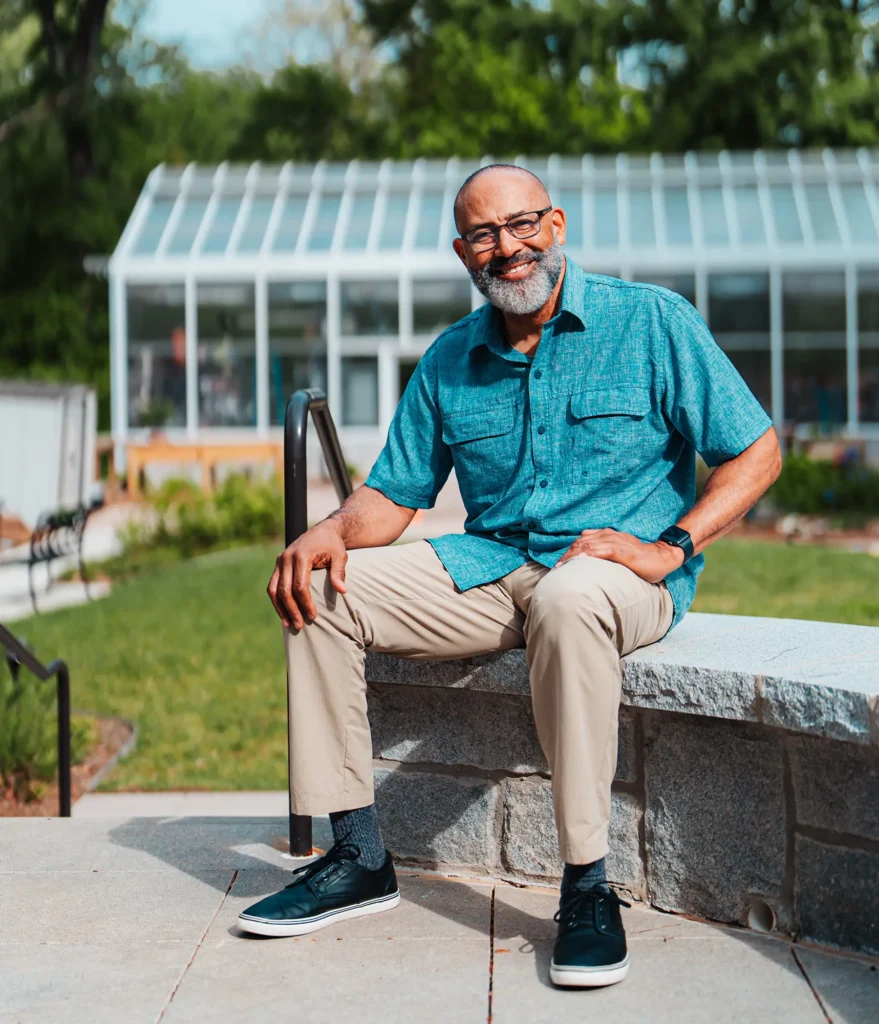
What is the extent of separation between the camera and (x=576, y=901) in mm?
2723

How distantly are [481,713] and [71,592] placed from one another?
8306 millimetres

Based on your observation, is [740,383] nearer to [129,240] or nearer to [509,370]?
[509,370]

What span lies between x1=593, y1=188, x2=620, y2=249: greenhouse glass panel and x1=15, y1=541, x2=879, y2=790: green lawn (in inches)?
351

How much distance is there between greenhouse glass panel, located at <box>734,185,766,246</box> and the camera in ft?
63.1

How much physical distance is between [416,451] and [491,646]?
57cm

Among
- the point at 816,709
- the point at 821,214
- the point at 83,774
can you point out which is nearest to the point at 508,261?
the point at 816,709

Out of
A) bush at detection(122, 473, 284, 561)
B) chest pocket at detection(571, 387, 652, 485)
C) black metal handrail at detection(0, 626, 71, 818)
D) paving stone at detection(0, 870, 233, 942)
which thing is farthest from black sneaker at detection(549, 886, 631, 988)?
bush at detection(122, 473, 284, 561)

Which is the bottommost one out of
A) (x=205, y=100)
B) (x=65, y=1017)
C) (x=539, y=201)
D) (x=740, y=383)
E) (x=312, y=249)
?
(x=65, y=1017)

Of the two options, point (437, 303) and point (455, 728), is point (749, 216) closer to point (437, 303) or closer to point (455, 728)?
point (437, 303)

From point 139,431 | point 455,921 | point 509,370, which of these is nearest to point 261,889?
point 455,921

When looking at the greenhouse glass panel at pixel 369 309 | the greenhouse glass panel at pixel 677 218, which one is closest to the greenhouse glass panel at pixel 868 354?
the greenhouse glass panel at pixel 677 218

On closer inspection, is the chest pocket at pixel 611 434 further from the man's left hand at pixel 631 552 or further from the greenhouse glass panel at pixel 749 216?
the greenhouse glass panel at pixel 749 216

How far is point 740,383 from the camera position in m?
3.10

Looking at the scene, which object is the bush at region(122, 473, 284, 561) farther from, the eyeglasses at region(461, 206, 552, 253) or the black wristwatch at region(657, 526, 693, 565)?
the black wristwatch at region(657, 526, 693, 565)
